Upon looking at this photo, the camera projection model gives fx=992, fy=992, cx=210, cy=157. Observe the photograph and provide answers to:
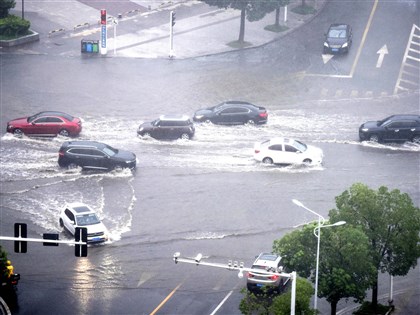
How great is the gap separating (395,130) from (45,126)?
20.5 meters

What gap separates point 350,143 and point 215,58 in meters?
17.7

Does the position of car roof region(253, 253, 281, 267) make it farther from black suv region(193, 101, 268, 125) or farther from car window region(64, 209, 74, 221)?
black suv region(193, 101, 268, 125)

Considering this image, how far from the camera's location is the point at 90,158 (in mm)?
53625

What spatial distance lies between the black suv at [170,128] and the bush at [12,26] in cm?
1984

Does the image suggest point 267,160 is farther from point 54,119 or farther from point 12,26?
point 12,26

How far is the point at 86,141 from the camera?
54469mm

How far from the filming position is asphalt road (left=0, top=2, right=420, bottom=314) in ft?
139

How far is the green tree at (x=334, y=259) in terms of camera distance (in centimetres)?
3791

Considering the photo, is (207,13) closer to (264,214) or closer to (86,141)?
(86,141)

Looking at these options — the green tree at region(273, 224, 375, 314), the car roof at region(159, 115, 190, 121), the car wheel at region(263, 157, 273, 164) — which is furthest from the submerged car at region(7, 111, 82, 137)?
the green tree at region(273, 224, 375, 314)

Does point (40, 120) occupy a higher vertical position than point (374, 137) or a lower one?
higher

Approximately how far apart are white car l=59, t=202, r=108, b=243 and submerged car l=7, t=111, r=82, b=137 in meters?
11.2

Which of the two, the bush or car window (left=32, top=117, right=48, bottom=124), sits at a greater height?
the bush

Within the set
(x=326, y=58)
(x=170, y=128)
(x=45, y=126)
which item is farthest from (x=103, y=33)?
(x=326, y=58)
